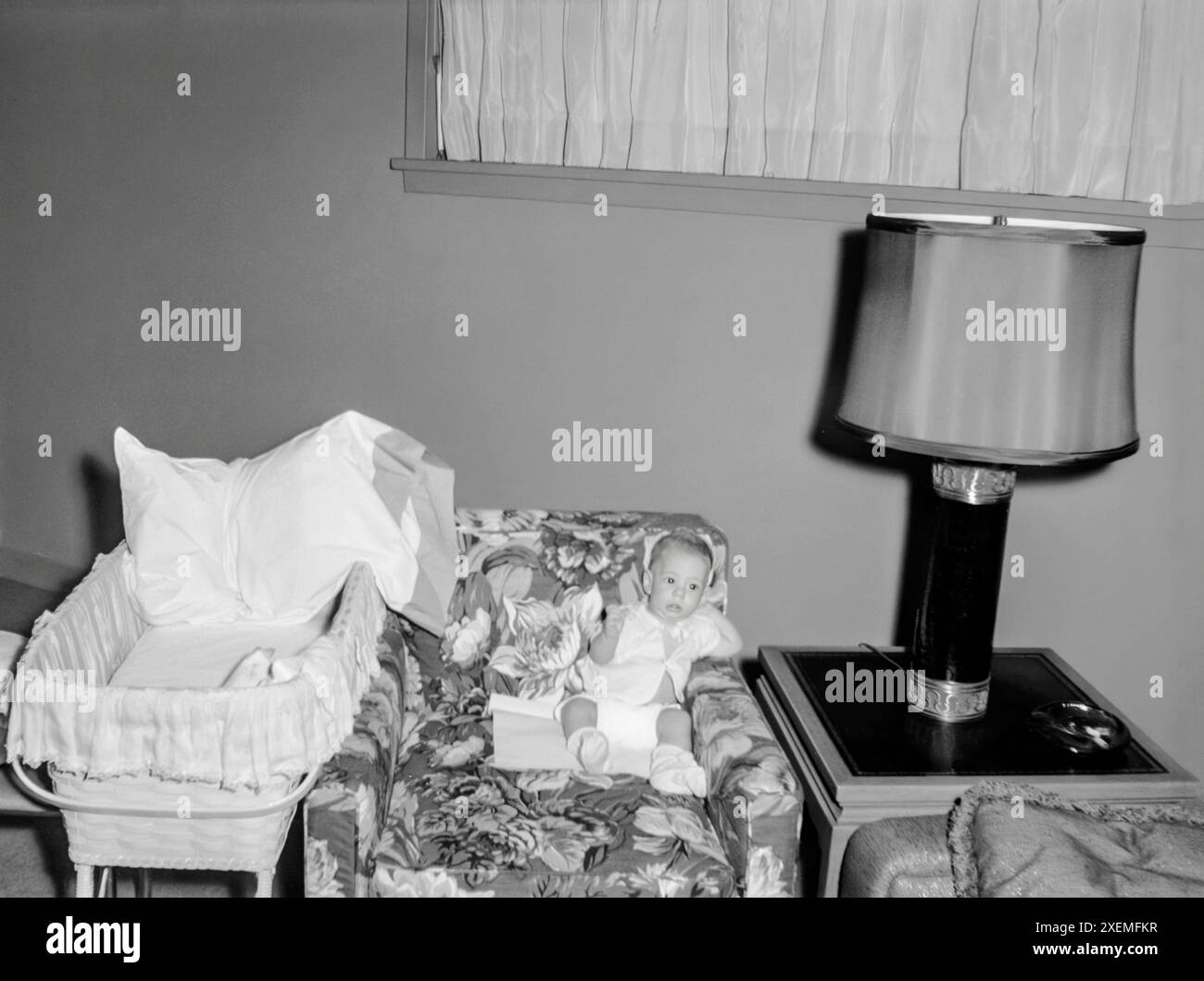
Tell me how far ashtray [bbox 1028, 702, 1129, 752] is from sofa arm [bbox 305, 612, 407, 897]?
1.09m

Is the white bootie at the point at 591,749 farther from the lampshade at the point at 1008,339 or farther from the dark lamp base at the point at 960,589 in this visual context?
the lampshade at the point at 1008,339

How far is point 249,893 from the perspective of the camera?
216 centimetres

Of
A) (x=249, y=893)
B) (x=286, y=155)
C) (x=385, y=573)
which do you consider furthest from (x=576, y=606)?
(x=286, y=155)

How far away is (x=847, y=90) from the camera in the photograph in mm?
2469

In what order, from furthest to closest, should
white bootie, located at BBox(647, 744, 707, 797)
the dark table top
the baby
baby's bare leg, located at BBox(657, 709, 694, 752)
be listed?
the baby < baby's bare leg, located at BBox(657, 709, 694, 752) < white bootie, located at BBox(647, 744, 707, 797) < the dark table top

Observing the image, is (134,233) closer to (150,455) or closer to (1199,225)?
(150,455)

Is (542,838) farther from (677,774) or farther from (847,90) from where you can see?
(847,90)

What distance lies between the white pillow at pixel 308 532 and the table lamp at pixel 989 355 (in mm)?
864

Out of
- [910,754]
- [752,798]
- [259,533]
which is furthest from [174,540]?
[910,754]

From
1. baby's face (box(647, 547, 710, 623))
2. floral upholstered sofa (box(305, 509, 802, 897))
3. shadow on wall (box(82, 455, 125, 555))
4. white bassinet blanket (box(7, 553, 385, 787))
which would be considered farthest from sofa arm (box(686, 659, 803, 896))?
shadow on wall (box(82, 455, 125, 555))

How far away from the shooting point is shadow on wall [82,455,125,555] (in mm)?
2598

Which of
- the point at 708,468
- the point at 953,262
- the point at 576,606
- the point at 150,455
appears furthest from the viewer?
the point at 708,468

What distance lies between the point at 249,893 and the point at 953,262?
1.66 m

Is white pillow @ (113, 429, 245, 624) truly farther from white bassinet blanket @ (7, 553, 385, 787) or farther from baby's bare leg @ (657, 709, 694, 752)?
baby's bare leg @ (657, 709, 694, 752)
